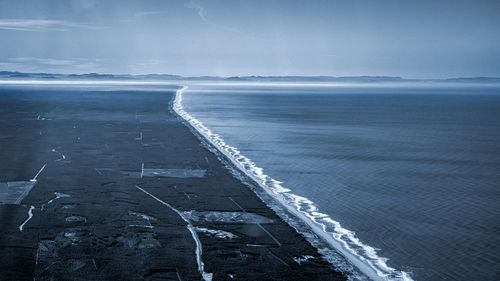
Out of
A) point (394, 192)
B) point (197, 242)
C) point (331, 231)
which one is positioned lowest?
point (394, 192)

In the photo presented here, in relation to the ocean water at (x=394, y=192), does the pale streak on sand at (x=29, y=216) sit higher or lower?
higher

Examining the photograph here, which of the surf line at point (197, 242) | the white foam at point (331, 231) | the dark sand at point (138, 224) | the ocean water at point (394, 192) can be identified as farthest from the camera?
the ocean water at point (394, 192)

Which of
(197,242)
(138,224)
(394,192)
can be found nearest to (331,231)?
(197,242)

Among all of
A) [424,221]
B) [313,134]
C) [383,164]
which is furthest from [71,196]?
[313,134]

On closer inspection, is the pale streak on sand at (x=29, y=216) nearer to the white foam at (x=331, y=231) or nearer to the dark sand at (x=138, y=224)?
the dark sand at (x=138, y=224)

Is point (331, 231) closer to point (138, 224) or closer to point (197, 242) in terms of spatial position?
point (197, 242)

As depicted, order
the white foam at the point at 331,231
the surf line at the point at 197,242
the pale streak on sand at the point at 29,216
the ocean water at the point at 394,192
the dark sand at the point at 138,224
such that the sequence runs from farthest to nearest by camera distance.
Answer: the pale streak on sand at the point at 29,216, the ocean water at the point at 394,192, the white foam at the point at 331,231, the dark sand at the point at 138,224, the surf line at the point at 197,242

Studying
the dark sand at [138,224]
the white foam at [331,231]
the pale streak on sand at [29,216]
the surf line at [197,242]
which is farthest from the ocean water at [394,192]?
the pale streak on sand at [29,216]

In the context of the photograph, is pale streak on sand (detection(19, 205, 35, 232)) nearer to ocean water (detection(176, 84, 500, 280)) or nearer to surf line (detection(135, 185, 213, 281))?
surf line (detection(135, 185, 213, 281))

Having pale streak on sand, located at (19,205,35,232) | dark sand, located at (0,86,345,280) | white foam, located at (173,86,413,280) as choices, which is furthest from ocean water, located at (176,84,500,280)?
pale streak on sand, located at (19,205,35,232)
